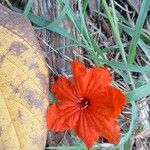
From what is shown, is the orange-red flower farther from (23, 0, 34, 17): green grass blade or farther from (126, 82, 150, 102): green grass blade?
(23, 0, 34, 17): green grass blade

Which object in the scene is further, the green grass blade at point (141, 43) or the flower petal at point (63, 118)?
the green grass blade at point (141, 43)

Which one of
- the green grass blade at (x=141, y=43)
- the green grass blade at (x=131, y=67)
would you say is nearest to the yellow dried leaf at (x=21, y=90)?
the green grass blade at (x=131, y=67)

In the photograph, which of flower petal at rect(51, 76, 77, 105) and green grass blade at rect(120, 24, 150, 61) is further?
green grass blade at rect(120, 24, 150, 61)

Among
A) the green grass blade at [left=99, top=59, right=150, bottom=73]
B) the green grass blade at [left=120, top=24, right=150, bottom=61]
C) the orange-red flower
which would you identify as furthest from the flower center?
the green grass blade at [left=120, top=24, right=150, bottom=61]

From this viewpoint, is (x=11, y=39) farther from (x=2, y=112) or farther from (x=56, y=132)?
(x=56, y=132)

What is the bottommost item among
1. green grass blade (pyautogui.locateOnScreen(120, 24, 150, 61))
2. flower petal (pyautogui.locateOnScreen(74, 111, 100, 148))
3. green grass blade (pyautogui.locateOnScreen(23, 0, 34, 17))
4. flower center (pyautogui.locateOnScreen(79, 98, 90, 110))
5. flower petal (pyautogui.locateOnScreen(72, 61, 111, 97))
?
flower petal (pyautogui.locateOnScreen(74, 111, 100, 148))

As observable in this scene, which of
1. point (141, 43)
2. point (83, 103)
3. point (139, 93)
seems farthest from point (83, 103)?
point (141, 43)

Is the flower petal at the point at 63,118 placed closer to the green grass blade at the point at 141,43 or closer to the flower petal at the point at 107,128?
the flower petal at the point at 107,128

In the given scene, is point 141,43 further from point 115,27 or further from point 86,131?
point 86,131
